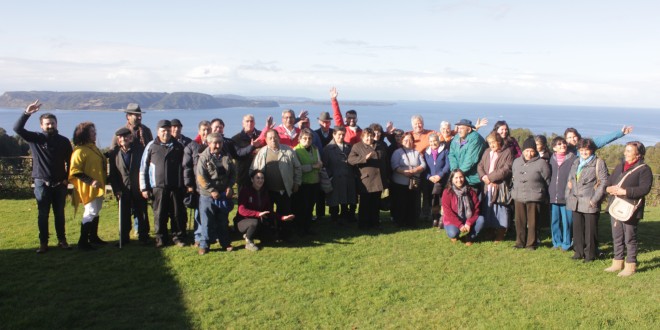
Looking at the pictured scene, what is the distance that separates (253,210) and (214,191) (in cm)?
69

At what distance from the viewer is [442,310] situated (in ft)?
16.3

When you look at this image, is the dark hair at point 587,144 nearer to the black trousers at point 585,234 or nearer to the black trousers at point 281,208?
the black trousers at point 585,234

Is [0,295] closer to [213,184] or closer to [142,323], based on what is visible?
[142,323]

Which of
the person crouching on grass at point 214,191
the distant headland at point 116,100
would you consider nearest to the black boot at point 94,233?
the person crouching on grass at point 214,191

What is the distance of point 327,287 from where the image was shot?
18.4 ft

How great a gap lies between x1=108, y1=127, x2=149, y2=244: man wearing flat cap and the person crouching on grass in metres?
0.97

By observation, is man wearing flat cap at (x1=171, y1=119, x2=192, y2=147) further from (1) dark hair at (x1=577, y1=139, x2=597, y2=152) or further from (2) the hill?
(2) the hill

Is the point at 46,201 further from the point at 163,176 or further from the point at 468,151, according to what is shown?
the point at 468,151

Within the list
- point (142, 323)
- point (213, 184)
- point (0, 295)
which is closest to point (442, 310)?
point (142, 323)

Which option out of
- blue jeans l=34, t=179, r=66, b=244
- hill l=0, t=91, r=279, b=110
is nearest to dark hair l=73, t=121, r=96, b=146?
blue jeans l=34, t=179, r=66, b=244

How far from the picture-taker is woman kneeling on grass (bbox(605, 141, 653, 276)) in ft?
18.9

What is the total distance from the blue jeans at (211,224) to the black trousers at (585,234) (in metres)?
4.86

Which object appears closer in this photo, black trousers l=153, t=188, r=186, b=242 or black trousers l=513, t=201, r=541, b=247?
black trousers l=153, t=188, r=186, b=242

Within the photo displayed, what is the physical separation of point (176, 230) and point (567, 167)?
575cm
